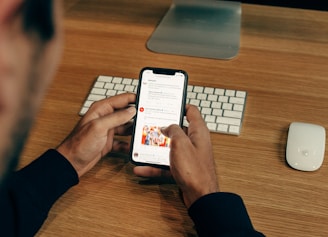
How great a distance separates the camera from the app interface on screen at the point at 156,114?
0.72 m

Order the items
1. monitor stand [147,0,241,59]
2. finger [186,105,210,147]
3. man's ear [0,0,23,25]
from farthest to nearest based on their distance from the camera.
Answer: monitor stand [147,0,241,59] < finger [186,105,210,147] < man's ear [0,0,23,25]

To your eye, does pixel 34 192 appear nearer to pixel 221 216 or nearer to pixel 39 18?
pixel 221 216

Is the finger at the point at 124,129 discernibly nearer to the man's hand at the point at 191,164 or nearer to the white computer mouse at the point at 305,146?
the man's hand at the point at 191,164

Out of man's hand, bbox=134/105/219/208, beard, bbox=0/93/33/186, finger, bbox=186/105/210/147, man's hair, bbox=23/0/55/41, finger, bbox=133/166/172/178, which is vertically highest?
man's hair, bbox=23/0/55/41

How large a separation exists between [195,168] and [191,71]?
12.2 inches

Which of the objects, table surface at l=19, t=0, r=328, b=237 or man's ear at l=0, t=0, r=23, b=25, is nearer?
man's ear at l=0, t=0, r=23, b=25

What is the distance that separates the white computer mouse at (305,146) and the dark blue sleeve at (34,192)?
1.16 feet

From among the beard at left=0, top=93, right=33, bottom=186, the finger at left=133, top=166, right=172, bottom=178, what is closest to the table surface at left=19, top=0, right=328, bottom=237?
the finger at left=133, top=166, right=172, bottom=178

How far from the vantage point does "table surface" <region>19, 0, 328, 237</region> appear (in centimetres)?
66

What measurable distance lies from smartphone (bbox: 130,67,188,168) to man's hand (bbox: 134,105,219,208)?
0.02 meters

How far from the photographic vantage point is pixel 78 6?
3.76 feet

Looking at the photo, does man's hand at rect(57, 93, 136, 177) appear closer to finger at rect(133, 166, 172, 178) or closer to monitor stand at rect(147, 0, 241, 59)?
finger at rect(133, 166, 172, 178)

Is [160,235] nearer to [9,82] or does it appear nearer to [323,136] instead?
[323,136]

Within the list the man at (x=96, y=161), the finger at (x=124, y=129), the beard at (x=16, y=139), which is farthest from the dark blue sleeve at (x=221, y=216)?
the beard at (x=16, y=139)
